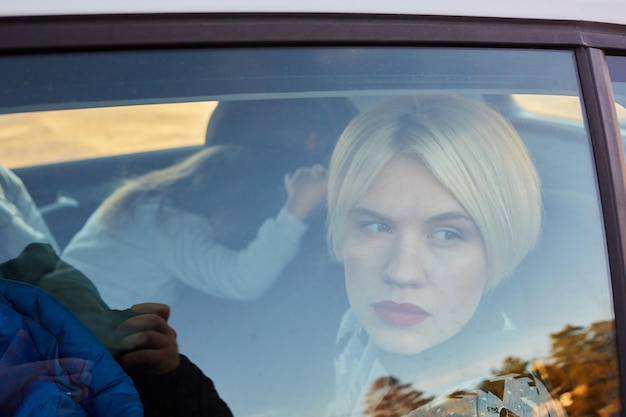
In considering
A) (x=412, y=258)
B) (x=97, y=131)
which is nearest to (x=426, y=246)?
(x=412, y=258)

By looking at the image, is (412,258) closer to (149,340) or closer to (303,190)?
(303,190)

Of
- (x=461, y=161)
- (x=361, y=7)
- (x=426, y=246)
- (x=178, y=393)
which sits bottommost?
(x=178, y=393)

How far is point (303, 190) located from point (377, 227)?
16 centimetres

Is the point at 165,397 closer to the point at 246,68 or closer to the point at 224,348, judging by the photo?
the point at 224,348

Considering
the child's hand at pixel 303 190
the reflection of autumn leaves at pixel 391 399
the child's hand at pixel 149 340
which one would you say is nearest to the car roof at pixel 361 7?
the child's hand at pixel 303 190

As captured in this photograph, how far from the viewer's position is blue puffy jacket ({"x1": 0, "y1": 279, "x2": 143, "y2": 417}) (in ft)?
4.39

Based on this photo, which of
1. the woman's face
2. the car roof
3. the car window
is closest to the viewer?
the car roof

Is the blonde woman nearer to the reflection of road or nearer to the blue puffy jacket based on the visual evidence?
the reflection of road

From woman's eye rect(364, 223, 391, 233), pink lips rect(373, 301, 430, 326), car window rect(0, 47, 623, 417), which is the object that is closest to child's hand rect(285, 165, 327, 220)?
car window rect(0, 47, 623, 417)

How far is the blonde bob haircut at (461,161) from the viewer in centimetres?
151

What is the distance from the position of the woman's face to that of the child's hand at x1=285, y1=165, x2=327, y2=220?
8cm

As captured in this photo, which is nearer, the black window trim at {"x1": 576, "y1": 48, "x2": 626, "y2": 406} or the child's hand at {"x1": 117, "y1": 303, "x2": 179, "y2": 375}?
the child's hand at {"x1": 117, "y1": 303, "x2": 179, "y2": 375}

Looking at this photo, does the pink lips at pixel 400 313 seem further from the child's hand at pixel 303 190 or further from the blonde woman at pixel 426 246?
the child's hand at pixel 303 190

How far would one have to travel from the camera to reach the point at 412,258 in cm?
151
